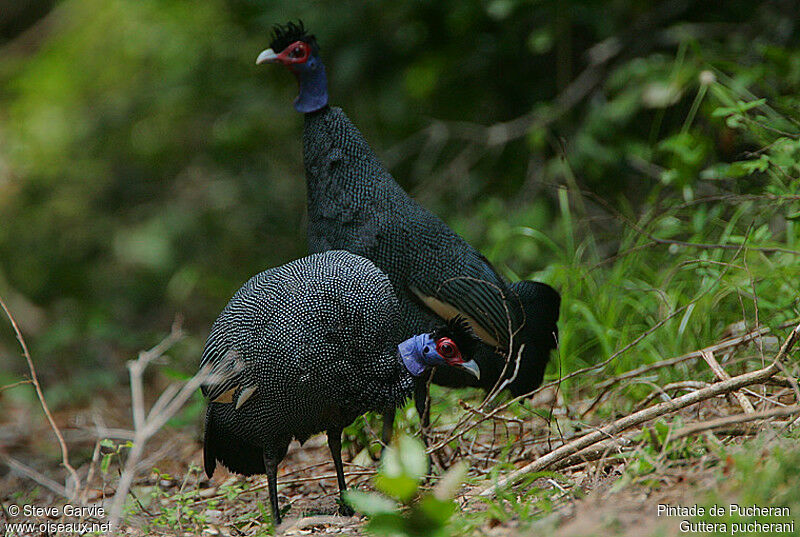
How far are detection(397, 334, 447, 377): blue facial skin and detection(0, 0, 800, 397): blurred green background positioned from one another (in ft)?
4.23

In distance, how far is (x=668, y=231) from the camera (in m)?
4.50

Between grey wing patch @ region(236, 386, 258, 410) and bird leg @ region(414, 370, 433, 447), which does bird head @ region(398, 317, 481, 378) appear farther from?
grey wing patch @ region(236, 386, 258, 410)

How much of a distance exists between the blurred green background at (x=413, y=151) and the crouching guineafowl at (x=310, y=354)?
1.39m

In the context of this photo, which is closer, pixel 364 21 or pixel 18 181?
pixel 364 21

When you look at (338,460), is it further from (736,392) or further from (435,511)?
(736,392)

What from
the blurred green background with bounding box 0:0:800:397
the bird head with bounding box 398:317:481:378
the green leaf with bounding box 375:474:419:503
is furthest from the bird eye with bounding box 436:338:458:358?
the blurred green background with bounding box 0:0:800:397

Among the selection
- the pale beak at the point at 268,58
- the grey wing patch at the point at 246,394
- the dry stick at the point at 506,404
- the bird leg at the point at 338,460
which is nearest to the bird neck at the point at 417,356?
the dry stick at the point at 506,404

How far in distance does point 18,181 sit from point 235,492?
5166mm

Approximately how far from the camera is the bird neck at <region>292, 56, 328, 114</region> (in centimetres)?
392

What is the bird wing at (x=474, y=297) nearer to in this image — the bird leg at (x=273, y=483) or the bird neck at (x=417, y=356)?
the bird neck at (x=417, y=356)

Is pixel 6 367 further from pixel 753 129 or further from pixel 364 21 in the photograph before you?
pixel 753 129

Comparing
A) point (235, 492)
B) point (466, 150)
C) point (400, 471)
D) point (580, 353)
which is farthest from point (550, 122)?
point (400, 471)

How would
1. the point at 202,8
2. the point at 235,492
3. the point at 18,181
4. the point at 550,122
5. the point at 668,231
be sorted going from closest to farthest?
the point at 235,492 < the point at 668,231 < the point at 550,122 < the point at 202,8 < the point at 18,181

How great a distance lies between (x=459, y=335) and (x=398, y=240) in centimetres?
70
